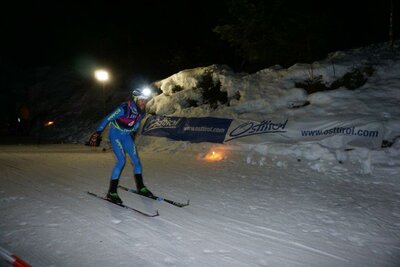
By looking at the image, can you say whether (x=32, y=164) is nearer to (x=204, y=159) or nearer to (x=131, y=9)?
(x=204, y=159)

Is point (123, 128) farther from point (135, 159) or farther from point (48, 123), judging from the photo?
point (48, 123)

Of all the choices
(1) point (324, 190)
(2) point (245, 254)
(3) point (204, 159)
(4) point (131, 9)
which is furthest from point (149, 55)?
(2) point (245, 254)

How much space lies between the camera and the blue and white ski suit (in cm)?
644

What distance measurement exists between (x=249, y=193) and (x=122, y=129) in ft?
10.2

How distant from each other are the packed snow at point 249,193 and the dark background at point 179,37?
362 cm

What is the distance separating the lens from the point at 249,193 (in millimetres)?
7457

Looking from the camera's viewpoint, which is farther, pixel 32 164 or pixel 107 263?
pixel 32 164

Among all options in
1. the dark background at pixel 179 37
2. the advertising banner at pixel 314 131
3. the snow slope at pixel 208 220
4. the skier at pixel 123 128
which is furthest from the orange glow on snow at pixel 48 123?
the skier at pixel 123 128

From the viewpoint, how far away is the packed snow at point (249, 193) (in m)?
4.25

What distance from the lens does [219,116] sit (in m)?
15.1

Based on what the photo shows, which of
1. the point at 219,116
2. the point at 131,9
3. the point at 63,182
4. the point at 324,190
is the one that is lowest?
the point at 324,190

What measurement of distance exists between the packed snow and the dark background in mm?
3616

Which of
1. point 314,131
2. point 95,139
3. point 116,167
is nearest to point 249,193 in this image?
point 116,167

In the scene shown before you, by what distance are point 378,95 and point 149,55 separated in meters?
20.0
